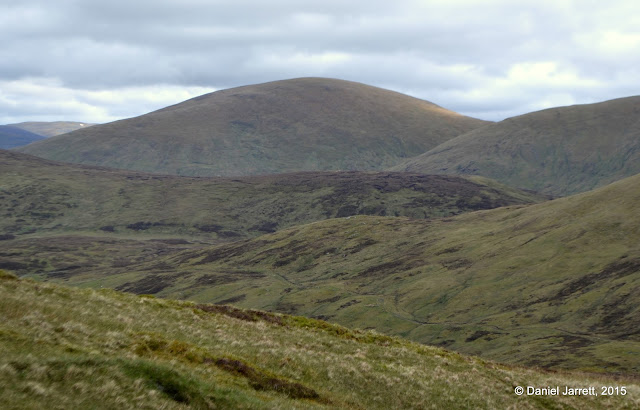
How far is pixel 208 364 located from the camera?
23438 millimetres

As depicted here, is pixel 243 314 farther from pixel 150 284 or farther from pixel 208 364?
pixel 150 284

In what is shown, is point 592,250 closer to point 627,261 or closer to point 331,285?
point 627,261

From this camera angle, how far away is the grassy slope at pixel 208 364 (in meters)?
15.3

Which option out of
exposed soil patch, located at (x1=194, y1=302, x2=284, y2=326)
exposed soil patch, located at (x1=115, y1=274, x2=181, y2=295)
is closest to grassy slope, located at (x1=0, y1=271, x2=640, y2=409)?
exposed soil patch, located at (x1=194, y1=302, x2=284, y2=326)

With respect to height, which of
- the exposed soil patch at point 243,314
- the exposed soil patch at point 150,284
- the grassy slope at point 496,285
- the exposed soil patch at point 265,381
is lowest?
the exposed soil patch at point 150,284

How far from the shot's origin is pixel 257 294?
16438cm

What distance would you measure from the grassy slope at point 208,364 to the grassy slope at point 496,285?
5504 centimetres

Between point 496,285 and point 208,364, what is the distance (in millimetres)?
126702

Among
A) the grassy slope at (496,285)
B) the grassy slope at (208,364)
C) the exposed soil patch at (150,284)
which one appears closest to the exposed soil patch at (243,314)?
the grassy slope at (208,364)

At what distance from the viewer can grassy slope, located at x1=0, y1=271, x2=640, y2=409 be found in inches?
604

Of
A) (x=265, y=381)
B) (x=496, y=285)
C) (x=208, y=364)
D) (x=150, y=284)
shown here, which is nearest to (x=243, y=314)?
(x=208, y=364)

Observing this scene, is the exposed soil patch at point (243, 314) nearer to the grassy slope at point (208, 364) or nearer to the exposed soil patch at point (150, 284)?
the grassy slope at point (208, 364)

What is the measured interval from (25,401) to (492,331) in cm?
11363

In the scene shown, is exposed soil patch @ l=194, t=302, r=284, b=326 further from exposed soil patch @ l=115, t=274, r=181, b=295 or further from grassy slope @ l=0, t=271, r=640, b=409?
exposed soil patch @ l=115, t=274, r=181, b=295
